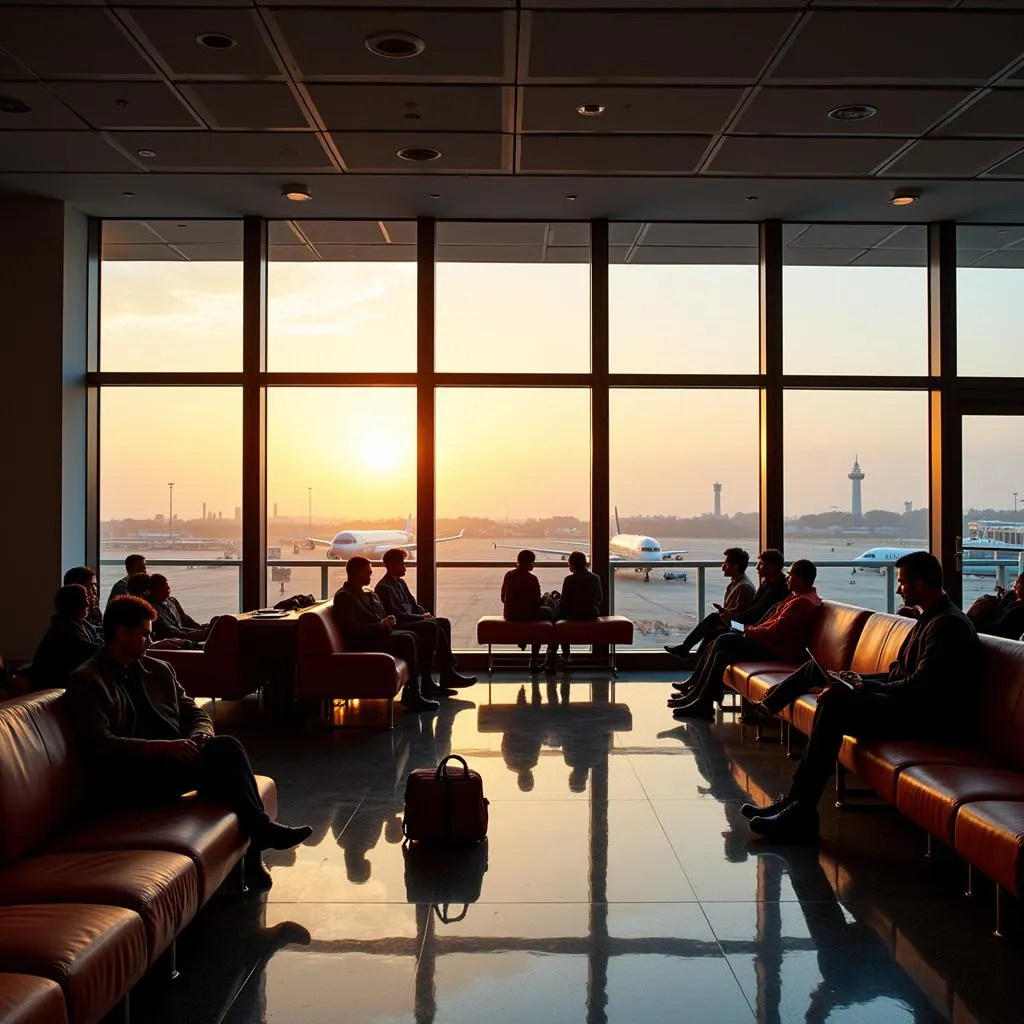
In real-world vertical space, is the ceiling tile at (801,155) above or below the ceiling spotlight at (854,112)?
above

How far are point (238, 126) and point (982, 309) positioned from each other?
751 centimetres

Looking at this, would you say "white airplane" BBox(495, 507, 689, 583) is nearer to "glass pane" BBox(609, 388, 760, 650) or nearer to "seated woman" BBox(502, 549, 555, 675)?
"glass pane" BBox(609, 388, 760, 650)

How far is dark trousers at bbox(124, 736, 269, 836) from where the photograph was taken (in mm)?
3698

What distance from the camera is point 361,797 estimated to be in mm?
5387

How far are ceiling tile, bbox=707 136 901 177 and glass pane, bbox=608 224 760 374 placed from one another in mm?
1792

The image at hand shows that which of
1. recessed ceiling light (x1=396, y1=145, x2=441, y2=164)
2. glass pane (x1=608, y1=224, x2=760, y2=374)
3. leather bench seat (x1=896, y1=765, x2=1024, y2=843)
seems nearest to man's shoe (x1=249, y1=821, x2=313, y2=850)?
leather bench seat (x1=896, y1=765, x2=1024, y2=843)

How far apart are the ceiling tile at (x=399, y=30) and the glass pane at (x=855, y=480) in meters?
5.37

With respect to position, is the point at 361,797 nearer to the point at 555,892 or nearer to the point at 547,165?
the point at 555,892

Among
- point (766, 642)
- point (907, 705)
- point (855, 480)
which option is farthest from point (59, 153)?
point (855, 480)

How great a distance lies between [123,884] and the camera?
2828mm

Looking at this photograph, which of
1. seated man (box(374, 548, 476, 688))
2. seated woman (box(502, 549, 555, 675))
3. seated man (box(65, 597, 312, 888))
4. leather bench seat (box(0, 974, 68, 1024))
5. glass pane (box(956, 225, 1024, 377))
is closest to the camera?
leather bench seat (box(0, 974, 68, 1024))

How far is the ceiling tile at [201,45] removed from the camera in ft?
18.6

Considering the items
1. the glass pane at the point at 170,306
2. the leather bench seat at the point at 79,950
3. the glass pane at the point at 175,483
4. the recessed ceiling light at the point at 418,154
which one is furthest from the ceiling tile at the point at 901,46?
the glass pane at the point at 175,483

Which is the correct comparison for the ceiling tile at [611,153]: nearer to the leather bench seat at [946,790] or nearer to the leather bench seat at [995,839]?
the leather bench seat at [946,790]
